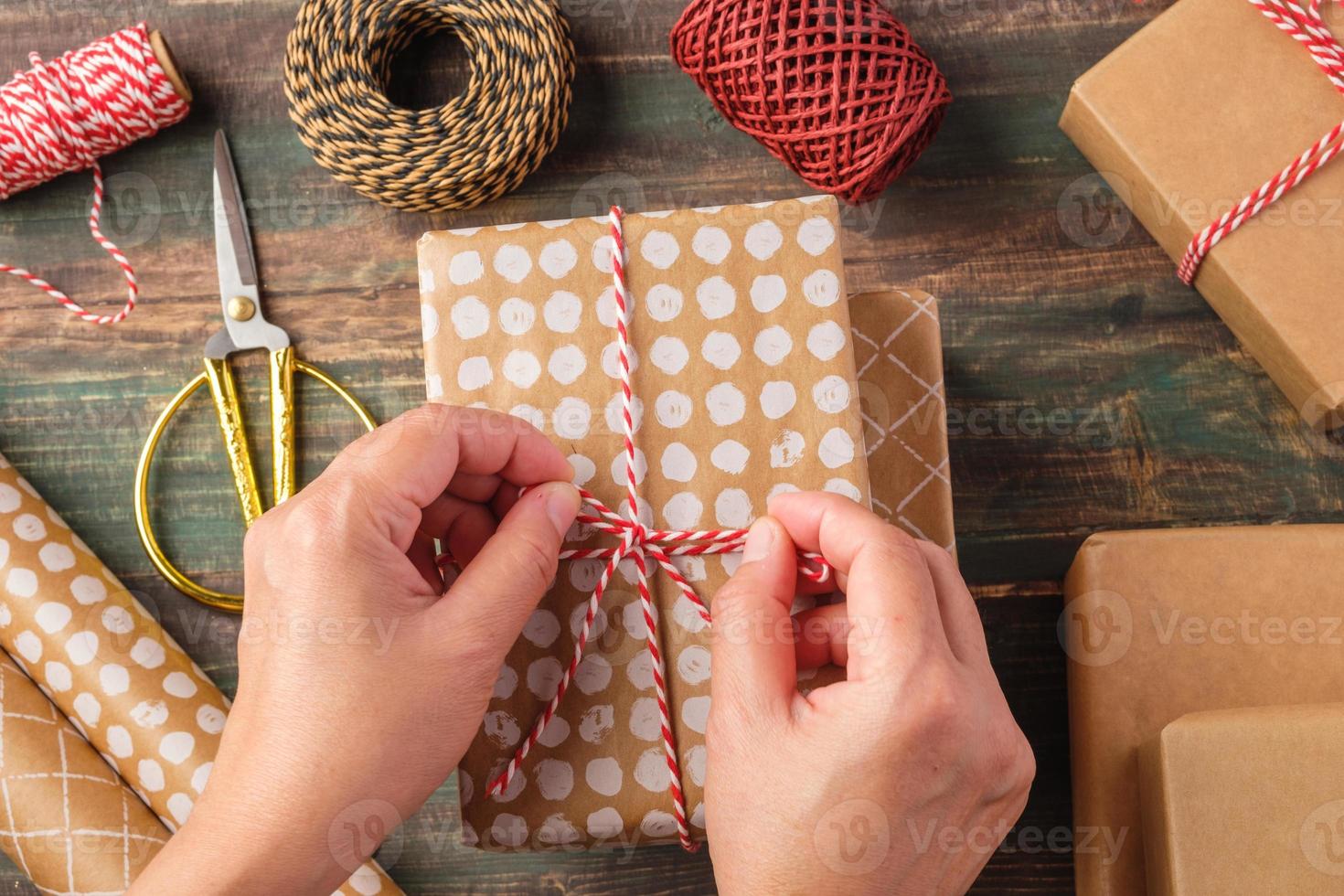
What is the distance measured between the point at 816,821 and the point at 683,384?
0.36 meters

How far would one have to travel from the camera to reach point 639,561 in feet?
2.70

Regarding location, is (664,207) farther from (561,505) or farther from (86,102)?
(86,102)

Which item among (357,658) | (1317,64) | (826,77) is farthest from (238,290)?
(1317,64)

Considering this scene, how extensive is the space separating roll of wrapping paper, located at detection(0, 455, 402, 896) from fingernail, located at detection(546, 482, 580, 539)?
0.51 meters

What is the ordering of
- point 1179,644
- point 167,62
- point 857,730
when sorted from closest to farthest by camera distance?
point 857,730 < point 1179,644 < point 167,62

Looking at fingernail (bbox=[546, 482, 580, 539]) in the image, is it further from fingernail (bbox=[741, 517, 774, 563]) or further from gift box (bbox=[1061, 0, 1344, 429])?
gift box (bbox=[1061, 0, 1344, 429])

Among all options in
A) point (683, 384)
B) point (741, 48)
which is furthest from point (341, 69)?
point (683, 384)

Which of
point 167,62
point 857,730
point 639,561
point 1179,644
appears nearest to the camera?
point 857,730

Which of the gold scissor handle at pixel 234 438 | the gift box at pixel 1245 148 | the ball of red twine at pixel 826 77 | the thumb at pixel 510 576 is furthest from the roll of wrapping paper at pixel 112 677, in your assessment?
the gift box at pixel 1245 148

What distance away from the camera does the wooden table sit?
1125 mm

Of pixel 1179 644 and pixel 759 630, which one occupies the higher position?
pixel 759 630

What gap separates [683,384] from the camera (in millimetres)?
841

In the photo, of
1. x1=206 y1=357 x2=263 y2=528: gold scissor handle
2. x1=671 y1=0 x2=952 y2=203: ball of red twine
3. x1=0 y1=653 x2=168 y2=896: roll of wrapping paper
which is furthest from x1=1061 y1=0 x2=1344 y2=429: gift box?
x1=0 y1=653 x2=168 y2=896: roll of wrapping paper

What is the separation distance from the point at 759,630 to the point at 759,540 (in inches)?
2.9
